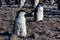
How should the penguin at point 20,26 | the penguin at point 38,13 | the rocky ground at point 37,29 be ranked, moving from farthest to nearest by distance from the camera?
the penguin at point 38,13 → the rocky ground at point 37,29 → the penguin at point 20,26

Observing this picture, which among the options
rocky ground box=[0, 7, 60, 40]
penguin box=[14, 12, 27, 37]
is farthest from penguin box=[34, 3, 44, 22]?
penguin box=[14, 12, 27, 37]

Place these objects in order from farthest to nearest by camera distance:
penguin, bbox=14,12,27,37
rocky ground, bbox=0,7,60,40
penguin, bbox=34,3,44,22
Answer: penguin, bbox=34,3,44,22 → rocky ground, bbox=0,7,60,40 → penguin, bbox=14,12,27,37

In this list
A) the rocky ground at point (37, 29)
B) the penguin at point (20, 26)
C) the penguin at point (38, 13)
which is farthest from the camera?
the penguin at point (38, 13)

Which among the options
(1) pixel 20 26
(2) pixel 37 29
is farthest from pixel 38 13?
(1) pixel 20 26

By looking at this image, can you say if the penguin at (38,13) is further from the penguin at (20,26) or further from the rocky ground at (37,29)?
the penguin at (20,26)

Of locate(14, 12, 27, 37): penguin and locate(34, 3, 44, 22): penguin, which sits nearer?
locate(14, 12, 27, 37): penguin

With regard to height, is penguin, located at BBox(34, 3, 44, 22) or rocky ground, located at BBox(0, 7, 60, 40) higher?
penguin, located at BBox(34, 3, 44, 22)

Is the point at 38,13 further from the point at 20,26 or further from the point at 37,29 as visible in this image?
the point at 20,26

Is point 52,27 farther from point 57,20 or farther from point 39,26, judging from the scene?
point 57,20

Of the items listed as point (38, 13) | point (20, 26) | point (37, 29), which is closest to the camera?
point (20, 26)

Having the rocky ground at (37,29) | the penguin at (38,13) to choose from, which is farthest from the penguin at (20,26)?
the penguin at (38,13)

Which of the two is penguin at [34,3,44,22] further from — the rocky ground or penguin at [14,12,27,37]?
penguin at [14,12,27,37]

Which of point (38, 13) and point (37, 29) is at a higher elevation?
point (38, 13)

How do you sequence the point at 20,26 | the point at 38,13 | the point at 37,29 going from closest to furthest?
the point at 20,26 < the point at 37,29 < the point at 38,13
